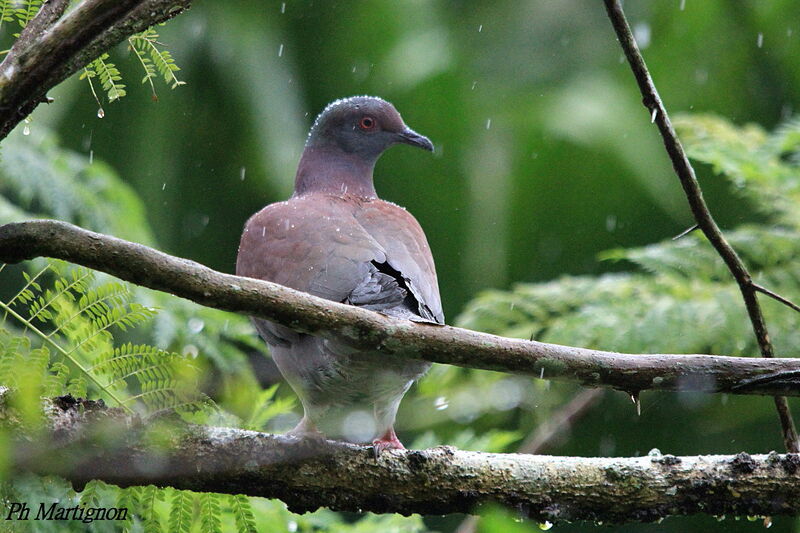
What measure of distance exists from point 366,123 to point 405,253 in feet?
3.87

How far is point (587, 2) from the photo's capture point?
8.62 m

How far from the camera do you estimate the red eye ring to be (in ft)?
13.7

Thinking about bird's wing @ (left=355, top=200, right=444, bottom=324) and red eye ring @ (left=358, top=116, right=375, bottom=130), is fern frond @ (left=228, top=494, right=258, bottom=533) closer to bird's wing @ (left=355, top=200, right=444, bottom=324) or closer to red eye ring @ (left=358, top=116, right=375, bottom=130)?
bird's wing @ (left=355, top=200, right=444, bottom=324)

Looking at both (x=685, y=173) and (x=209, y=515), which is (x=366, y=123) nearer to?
(x=685, y=173)

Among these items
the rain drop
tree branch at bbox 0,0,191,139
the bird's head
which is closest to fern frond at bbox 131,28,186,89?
tree branch at bbox 0,0,191,139

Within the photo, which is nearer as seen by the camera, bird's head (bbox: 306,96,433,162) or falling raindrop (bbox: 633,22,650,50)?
bird's head (bbox: 306,96,433,162)

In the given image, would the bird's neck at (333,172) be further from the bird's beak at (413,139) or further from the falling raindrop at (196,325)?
the falling raindrop at (196,325)

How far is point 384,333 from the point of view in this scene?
1.87 m

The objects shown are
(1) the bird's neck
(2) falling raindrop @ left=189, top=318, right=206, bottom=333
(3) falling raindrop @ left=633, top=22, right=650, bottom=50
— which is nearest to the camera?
(2) falling raindrop @ left=189, top=318, right=206, bottom=333

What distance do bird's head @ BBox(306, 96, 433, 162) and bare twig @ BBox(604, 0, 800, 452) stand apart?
6.62 feet

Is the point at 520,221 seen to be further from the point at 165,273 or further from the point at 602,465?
the point at 165,273

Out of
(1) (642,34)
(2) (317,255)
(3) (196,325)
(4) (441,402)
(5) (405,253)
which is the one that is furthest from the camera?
(1) (642,34)

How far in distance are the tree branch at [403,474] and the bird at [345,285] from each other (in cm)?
15

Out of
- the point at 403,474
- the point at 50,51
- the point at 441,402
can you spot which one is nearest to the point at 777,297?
the point at 403,474
